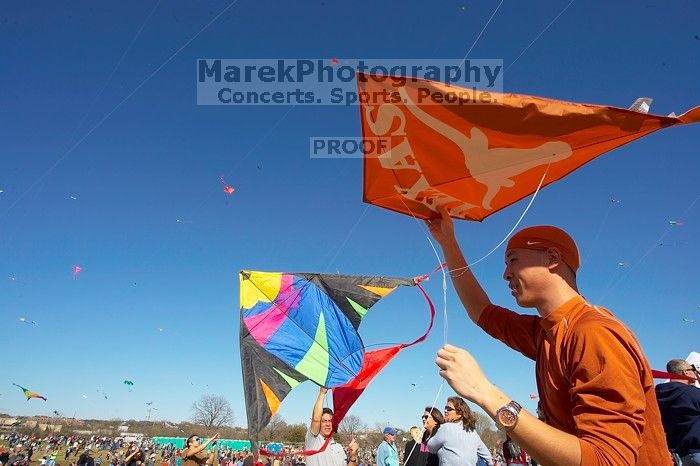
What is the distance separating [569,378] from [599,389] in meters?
0.12

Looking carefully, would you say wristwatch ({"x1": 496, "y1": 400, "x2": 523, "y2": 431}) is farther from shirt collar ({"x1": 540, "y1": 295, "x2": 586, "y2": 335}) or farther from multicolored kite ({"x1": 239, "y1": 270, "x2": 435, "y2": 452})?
multicolored kite ({"x1": 239, "y1": 270, "x2": 435, "y2": 452})

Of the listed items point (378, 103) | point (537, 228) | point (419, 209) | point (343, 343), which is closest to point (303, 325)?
point (343, 343)

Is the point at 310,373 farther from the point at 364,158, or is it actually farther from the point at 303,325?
the point at 364,158

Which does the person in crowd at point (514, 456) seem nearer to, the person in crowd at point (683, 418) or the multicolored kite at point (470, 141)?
the person in crowd at point (683, 418)

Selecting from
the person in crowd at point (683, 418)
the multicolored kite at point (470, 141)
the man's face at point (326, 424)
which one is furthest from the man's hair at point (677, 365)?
the man's face at point (326, 424)

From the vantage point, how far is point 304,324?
20.6 ft

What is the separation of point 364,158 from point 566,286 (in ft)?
4.01

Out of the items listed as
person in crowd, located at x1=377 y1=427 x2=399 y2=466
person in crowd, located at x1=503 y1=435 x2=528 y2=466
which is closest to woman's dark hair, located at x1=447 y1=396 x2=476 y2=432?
person in crowd, located at x1=503 y1=435 x2=528 y2=466

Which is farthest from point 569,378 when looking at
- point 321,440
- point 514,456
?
point 514,456

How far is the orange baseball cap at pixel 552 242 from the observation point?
1.41m

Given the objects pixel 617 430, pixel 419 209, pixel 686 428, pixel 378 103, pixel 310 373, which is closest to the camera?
pixel 617 430

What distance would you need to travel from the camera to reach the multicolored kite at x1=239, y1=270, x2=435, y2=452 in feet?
19.7

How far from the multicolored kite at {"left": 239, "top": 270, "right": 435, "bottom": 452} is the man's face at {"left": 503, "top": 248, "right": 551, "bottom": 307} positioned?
14.8 feet

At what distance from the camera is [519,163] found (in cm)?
205
